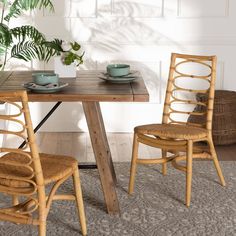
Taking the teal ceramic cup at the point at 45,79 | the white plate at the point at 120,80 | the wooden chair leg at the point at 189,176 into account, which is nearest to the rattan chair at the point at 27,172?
the teal ceramic cup at the point at 45,79

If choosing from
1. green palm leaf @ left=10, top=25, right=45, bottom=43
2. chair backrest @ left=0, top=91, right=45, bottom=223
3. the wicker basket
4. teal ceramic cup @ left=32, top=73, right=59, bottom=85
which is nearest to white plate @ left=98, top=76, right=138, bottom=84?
teal ceramic cup @ left=32, top=73, right=59, bottom=85

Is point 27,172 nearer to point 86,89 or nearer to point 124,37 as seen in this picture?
point 86,89

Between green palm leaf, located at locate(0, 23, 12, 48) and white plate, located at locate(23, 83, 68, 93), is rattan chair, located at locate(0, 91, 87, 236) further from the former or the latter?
green palm leaf, located at locate(0, 23, 12, 48)

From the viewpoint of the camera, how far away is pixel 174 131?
358 centimetres

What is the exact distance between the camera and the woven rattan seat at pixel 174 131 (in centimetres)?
351

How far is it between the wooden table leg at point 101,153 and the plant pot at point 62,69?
0.45 meters

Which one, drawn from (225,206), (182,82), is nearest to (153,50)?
(182,82)

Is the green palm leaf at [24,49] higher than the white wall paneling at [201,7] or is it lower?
lower

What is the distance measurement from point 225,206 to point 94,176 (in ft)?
3.18

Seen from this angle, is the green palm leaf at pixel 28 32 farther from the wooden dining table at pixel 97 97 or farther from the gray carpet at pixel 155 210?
the gray carpet at pixel 155 210

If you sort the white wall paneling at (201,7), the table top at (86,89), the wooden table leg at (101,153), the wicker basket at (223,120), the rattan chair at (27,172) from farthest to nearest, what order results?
the white wall paneling at (201,7) < the wicker basket at (223,120) < the wooden table leg at (101,153) < the table top at (86,89) < the rattan chair at (27,172)

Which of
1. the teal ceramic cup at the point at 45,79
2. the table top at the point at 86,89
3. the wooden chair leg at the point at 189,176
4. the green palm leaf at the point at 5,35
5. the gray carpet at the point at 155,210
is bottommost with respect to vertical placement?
the gray carpet at the point at 155,210

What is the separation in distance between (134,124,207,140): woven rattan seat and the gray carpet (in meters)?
0.39

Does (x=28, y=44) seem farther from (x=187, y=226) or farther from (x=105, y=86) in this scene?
(x=187, y=226)
